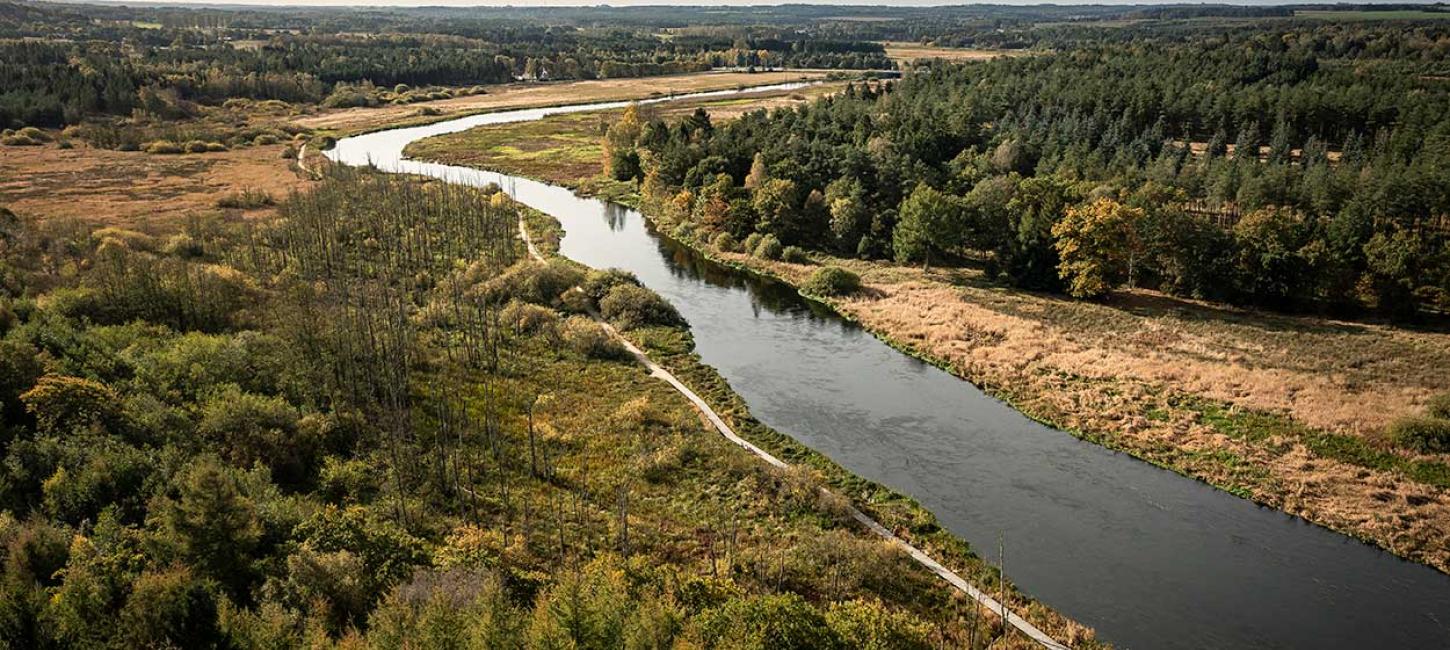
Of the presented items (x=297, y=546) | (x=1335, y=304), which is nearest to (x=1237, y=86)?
(x=1335, y=304)

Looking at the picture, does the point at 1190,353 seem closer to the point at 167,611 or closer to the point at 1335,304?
the point at 1335,304

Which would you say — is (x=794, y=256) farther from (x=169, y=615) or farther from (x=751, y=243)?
(x=169, y=615)

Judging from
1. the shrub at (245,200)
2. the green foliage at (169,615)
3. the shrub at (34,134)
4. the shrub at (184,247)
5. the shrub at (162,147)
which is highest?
the shrub at (34,134)

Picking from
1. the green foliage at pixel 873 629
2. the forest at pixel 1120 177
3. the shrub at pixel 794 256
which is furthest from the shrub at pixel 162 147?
the green foliage at pixel 873 629

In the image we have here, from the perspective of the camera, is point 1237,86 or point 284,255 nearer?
point 284,255

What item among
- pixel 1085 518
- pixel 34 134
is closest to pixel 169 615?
pixel 1085 518

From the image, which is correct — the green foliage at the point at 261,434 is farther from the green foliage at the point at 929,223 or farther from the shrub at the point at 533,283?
the green foliage at the point at 929,223
